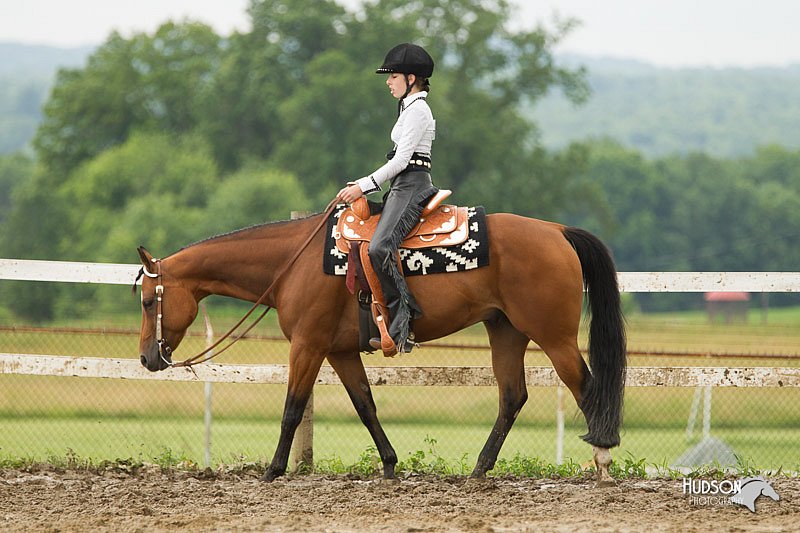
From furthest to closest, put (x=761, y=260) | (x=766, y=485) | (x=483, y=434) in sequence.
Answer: (x=761, y=260) < (x=483, y=434) < (x=766, y=485)

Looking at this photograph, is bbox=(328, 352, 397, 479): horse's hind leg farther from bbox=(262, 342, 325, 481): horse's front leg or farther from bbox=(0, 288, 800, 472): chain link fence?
bbox=(0, 288, 800, 472): chain link fence

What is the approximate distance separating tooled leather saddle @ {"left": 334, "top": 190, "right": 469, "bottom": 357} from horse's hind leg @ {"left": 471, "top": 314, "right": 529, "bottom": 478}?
74 centimetres

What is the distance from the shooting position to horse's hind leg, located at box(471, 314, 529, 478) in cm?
709

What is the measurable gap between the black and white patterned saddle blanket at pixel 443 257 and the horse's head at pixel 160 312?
1.09 m

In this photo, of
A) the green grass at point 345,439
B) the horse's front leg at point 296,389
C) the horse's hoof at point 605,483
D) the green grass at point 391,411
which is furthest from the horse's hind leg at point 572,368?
the green grass at point 345,439

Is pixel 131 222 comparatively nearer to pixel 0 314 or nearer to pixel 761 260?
pixel 0 314

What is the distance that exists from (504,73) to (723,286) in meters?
44.1

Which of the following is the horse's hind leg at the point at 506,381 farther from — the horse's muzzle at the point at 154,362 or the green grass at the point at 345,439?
the green grass at the point at 345,439

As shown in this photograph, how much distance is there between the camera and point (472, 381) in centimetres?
738

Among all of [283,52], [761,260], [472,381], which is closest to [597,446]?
[472,381]

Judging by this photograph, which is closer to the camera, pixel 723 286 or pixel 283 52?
pixel 723 286

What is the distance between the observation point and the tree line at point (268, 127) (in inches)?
1768

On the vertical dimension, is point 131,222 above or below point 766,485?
above

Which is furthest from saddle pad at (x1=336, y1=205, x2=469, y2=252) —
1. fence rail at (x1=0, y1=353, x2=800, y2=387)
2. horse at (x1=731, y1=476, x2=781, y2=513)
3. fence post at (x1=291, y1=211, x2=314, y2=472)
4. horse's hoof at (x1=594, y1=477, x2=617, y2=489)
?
horse at (x1=731, y1=476, x2=781, y2=513)
